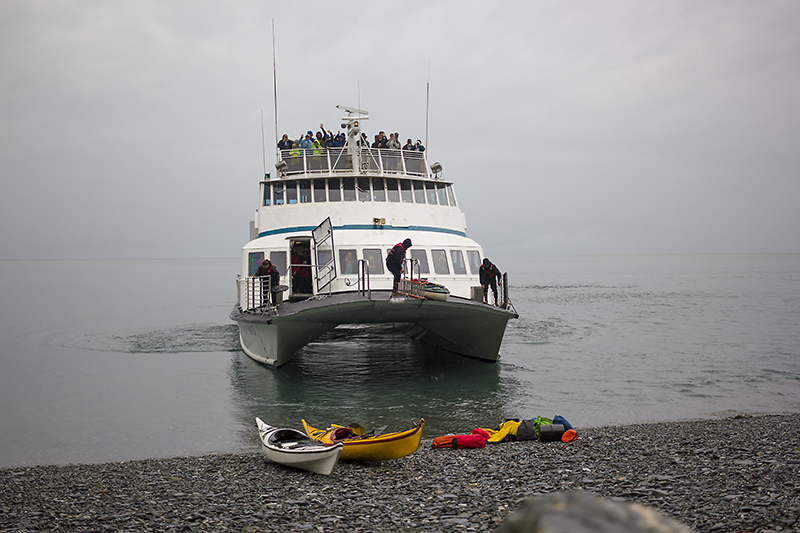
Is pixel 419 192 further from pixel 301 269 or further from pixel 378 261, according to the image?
pixel 301 269

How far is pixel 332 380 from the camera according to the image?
15.1 metres

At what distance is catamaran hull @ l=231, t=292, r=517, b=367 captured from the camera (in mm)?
12633

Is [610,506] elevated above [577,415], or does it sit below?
above

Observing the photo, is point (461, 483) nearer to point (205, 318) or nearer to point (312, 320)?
point (312, 320)

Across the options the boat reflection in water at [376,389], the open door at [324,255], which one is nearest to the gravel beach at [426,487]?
the boat reflection in water at [376,389]

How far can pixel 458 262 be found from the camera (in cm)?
1559

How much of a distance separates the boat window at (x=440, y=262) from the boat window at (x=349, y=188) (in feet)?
8.84

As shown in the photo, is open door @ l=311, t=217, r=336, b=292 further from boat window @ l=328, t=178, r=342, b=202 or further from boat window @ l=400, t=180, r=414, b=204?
boat window @ l=400, t=180, r=414, b=204

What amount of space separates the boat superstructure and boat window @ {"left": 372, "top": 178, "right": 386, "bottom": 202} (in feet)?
0.09

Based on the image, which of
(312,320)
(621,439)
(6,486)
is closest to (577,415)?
(621,439)

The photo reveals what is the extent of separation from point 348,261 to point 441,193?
12.6 ft

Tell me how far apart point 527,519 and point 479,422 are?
9903 mm

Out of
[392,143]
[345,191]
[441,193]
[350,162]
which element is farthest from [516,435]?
[392,143]

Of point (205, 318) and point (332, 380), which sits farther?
point (205, 318)
